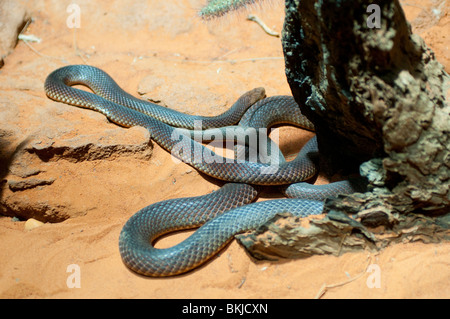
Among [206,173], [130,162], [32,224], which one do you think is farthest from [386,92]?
[32,224]

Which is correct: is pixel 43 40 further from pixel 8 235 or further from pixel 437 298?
pixel 437 298

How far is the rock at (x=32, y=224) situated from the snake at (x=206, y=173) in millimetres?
1203

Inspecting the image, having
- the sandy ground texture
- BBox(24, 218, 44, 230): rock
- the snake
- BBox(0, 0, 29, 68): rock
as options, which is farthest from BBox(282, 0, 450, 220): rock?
BBox(0, 0, 29, 68): rock

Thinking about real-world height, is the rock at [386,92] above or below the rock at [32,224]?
above

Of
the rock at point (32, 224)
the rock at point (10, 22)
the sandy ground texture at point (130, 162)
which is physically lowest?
the rock at point (32, 224)

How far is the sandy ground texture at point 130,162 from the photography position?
3.12 meters

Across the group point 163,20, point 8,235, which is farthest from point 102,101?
point 163,20

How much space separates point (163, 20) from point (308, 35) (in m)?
5.51

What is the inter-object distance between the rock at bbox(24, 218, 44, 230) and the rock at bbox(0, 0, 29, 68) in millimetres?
4355

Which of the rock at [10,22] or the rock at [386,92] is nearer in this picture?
the rock at [386,92]

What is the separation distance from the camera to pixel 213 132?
5.40 metres

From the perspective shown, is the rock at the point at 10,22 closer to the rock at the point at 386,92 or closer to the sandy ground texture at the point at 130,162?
the sandy ground texture at the point at 130,162

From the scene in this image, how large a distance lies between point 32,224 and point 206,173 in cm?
208

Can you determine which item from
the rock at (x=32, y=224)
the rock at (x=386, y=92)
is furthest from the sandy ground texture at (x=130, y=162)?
the rock at (x=386, y=92)
